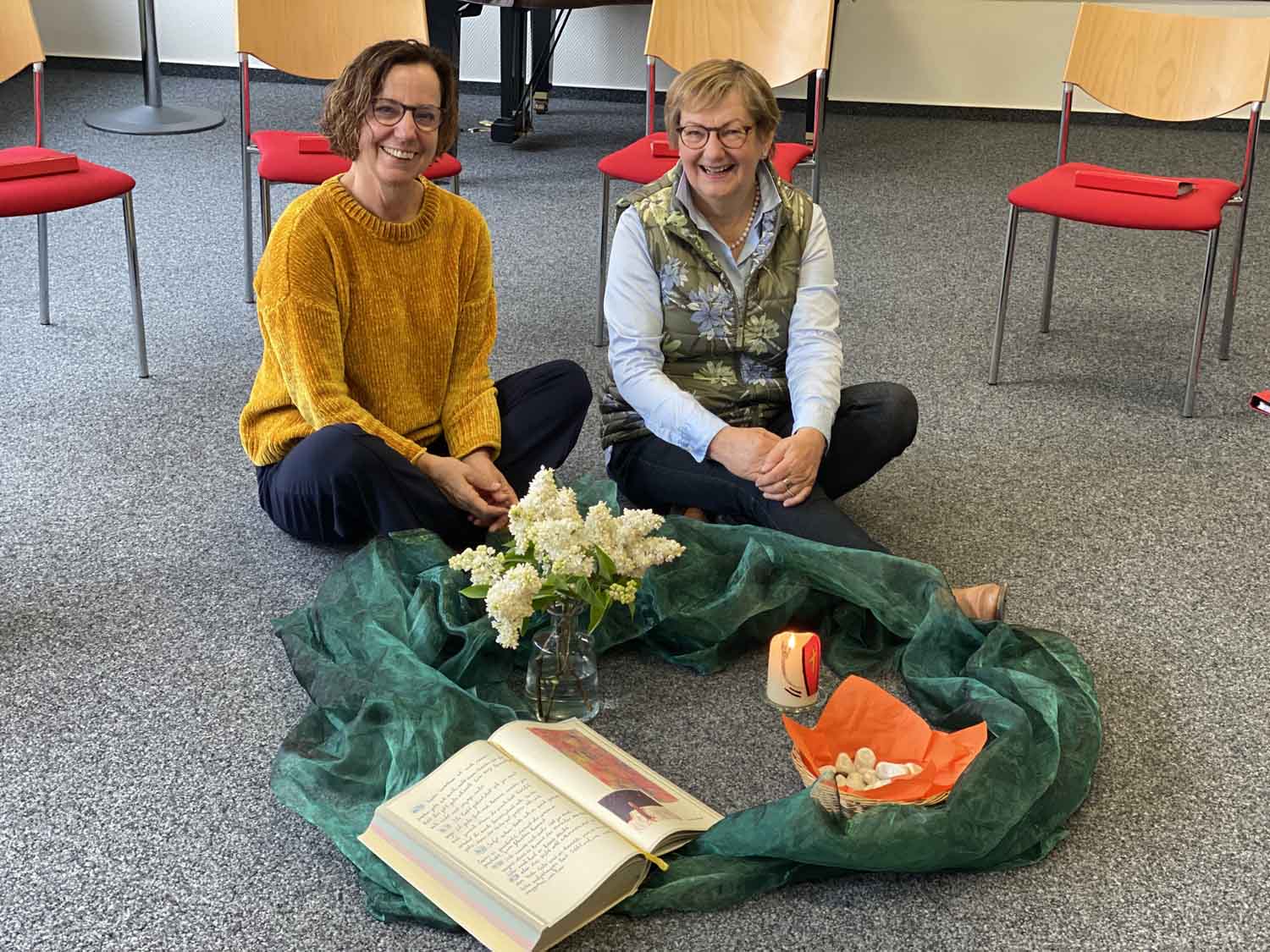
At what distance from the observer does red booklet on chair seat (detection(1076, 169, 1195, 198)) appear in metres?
3.01

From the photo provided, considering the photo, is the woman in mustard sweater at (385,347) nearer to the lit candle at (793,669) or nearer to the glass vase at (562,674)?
the glass vase at (562,674)

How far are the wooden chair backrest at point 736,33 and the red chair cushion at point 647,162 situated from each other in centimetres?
29

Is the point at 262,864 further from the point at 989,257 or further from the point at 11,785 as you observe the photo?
the point at 989,257

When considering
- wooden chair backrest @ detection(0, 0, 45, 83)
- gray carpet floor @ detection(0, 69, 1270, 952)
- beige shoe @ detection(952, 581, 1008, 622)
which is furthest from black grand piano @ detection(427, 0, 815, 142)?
beige shoe @ detection(952, 581, 1008, 622)

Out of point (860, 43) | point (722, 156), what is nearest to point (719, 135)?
point (722, 156)

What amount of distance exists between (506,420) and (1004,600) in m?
0.88

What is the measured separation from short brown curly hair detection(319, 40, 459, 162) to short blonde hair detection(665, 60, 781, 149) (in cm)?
36

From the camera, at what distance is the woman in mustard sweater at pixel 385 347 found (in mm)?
2172

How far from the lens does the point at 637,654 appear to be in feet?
7.06

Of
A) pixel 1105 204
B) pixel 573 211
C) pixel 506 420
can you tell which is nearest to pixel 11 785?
pixel 506 420

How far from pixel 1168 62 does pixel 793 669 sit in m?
2.07

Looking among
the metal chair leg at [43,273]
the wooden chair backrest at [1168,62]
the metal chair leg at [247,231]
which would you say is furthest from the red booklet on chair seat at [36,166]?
the wooden chair backrest at [1168,62]

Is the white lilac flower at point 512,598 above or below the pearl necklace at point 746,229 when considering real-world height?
below

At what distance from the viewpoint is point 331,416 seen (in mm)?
2203
